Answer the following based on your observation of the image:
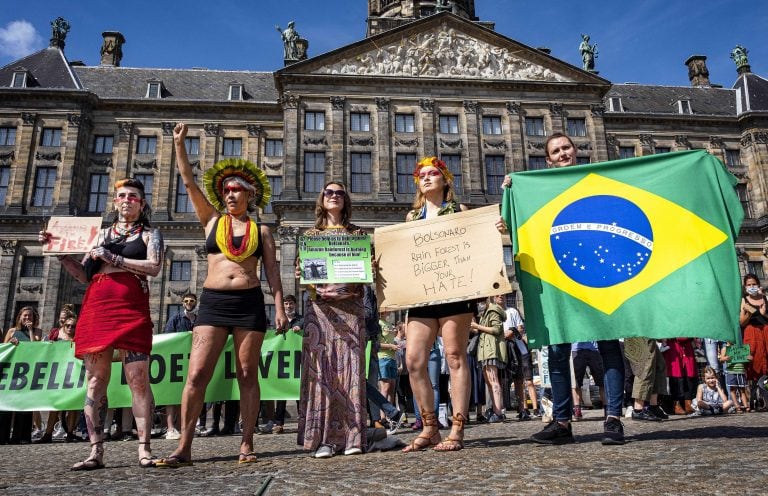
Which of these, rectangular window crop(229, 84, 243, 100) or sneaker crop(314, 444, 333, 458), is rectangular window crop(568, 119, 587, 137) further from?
sneaker crop(314, 444, 333, 458)

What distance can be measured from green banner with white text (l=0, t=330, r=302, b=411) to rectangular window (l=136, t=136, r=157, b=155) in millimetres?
25442

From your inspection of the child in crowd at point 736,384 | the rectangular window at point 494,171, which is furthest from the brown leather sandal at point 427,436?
the rectangular window at point 494,171

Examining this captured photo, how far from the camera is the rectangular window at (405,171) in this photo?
2922cm

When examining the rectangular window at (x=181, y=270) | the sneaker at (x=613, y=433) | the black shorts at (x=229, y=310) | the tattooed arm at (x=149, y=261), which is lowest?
the sneaker at (x=613, y=433)

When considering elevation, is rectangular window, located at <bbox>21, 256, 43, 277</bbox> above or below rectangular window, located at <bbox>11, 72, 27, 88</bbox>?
below

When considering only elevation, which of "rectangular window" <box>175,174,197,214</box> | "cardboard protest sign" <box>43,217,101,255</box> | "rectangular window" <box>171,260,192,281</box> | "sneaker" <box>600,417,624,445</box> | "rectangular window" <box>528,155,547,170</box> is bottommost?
"sneaker" <box>600,417,624,445</box>

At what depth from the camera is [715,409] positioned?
10023 millimetres

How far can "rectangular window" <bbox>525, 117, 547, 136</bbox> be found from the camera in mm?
31172

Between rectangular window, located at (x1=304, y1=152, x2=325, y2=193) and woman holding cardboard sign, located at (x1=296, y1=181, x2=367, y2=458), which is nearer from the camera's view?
woman holding cardboard sign, located at (x1=296, y1=181, x2=367, y2=458)

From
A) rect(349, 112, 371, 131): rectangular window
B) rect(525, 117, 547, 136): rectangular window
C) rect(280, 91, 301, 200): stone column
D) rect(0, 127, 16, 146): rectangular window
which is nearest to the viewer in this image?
rect(280, 91, 301, 200): stone column

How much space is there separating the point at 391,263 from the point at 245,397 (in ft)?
5.56

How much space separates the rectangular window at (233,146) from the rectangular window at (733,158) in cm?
3008

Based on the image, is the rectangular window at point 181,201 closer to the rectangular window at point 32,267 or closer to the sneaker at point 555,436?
the rectangular window at point 32,267

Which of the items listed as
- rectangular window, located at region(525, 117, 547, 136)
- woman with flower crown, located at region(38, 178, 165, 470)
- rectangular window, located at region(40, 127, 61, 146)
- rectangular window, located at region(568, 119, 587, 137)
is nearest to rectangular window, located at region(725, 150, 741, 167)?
rectangular window, located at region(568, 119, 587, 137)
